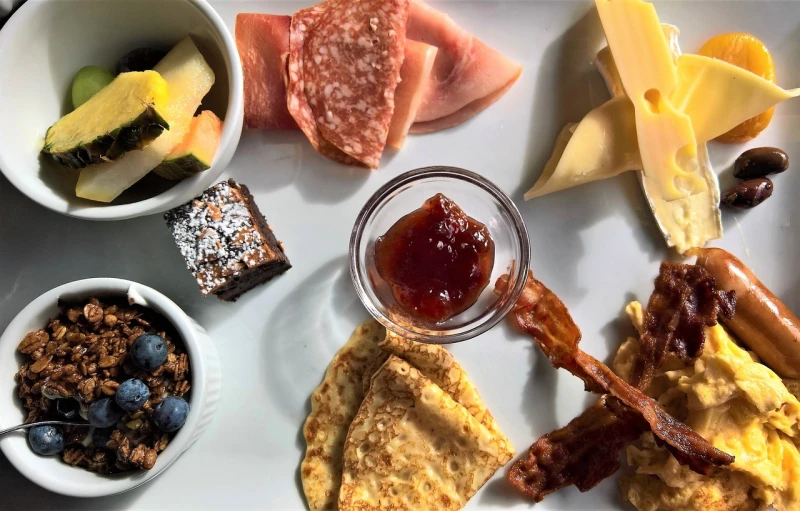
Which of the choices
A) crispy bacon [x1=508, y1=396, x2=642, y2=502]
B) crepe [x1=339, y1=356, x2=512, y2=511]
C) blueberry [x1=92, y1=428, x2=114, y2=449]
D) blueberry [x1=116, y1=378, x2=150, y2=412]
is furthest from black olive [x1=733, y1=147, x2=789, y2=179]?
blueberry [x1=92, y1=428, x2=114, y2=449]

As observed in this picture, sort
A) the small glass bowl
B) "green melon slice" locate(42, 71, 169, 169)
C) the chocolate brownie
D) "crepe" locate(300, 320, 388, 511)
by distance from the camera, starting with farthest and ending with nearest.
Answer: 1. "crepe" locate(300, 320, 388, 511)
2. the small glass bowl
3. the chocolate brownie
4. "green melon slice" locate(42, 71, 169, 169)

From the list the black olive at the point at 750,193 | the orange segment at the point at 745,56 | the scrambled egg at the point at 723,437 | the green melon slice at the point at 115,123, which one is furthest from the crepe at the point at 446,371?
the orange segment at the point at 745,56

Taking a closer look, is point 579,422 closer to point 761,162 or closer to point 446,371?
point 446,371

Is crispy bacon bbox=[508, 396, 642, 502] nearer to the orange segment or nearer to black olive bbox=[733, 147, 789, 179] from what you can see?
black olive bbox=[733, 147, 789, 179]

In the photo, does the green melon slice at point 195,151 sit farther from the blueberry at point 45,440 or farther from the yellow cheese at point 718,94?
the yellow cheese at point 718,94

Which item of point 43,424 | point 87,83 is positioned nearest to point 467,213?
point 87,83
